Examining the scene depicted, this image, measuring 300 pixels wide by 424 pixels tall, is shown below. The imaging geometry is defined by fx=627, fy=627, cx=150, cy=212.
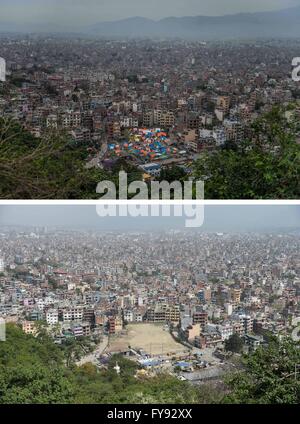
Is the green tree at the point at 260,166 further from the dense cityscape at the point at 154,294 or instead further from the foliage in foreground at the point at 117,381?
the foliage in foreground at the point at 117,381

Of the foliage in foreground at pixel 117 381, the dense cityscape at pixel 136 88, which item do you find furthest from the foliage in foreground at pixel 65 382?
the dense cityscape at pixel 136 88

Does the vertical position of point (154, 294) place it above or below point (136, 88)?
below

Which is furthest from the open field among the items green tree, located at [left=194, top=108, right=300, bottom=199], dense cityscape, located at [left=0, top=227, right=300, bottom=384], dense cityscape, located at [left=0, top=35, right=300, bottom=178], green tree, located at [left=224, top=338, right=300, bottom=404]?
dense cityscape, located at [left=0, top=35, right=300, bottom=178]

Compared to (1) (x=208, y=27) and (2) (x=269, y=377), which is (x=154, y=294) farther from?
(1) (x=208, y=27)

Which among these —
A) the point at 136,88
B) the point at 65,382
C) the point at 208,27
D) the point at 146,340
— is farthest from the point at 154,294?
the point at 208,27

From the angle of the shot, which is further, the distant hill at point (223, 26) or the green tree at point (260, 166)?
the distant hill at point (223, 26)

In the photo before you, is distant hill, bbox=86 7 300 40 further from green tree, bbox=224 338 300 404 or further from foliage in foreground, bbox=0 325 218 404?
foliage in foreground, bbox=0 325 218 404
